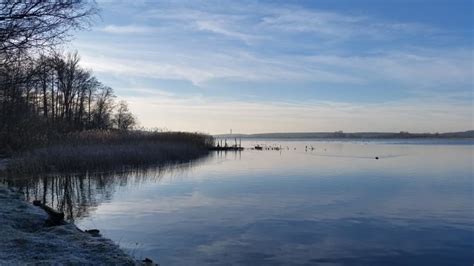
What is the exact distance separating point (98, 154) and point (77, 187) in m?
9.90

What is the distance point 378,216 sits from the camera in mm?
14344

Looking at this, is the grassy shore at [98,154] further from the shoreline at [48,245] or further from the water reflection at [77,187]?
the shoreline at [48,245]

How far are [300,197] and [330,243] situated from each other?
291 inches

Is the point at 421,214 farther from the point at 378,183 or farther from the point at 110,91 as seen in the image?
the point at 110,91

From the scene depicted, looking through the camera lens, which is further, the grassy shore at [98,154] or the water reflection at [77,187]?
the grassy shore at [98,154]

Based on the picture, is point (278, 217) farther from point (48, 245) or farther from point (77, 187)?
point (77, 187)

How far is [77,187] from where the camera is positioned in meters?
20.8

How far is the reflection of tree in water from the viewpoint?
16.1m

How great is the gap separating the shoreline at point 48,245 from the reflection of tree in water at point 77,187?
10.9 ft

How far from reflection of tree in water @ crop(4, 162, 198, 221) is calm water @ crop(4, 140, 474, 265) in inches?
1.9

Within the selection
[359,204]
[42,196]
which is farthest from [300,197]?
[42,196]

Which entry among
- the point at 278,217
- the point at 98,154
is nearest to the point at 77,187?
the point at 98,154

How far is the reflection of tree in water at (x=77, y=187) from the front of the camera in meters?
16.1

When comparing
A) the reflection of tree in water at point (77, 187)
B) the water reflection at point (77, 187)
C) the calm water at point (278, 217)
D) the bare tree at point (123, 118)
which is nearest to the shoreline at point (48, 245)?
the calm water at point (278, 217)
